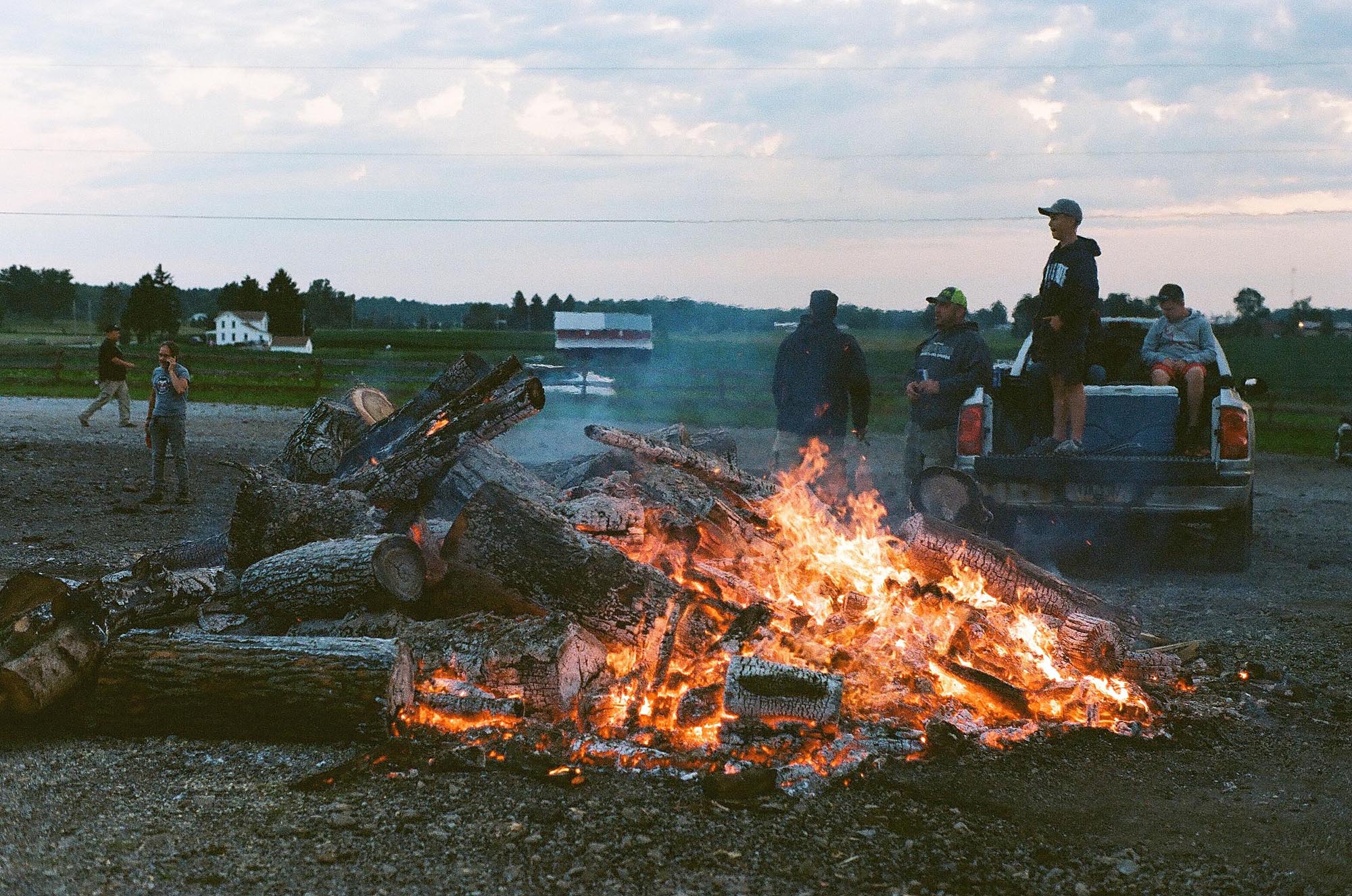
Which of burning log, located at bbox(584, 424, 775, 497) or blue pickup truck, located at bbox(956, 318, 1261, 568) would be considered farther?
blue pickup truck, located at bbox(956, 318, 1261, 568)

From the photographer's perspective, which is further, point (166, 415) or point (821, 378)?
point (166, 415)

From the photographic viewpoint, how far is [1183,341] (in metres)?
8.67

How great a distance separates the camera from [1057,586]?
19.1 feet

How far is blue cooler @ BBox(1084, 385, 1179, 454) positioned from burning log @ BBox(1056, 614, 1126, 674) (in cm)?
314

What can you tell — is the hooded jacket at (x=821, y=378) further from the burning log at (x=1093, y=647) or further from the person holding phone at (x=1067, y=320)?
the burning log at (x=1093, y=647)

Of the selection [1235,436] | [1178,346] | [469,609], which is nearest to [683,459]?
[469,609]

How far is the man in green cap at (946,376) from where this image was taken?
8.12 metres

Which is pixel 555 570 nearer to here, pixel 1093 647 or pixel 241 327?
pixel 1093 647

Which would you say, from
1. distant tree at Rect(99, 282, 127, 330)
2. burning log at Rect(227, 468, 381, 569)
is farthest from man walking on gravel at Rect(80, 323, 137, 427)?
distant tree at Rect(99, 282, 127, 330)

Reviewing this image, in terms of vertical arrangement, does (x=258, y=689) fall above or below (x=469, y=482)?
below

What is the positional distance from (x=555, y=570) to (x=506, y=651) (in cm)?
55

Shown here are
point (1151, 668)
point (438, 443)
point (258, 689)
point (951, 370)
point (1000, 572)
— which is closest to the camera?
point (258, 689)

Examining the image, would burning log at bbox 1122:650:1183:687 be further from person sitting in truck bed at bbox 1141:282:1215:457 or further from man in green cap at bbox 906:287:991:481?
person sitting in truck bed at bbox 1141:282:1215:457

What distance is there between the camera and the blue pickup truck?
771cm
